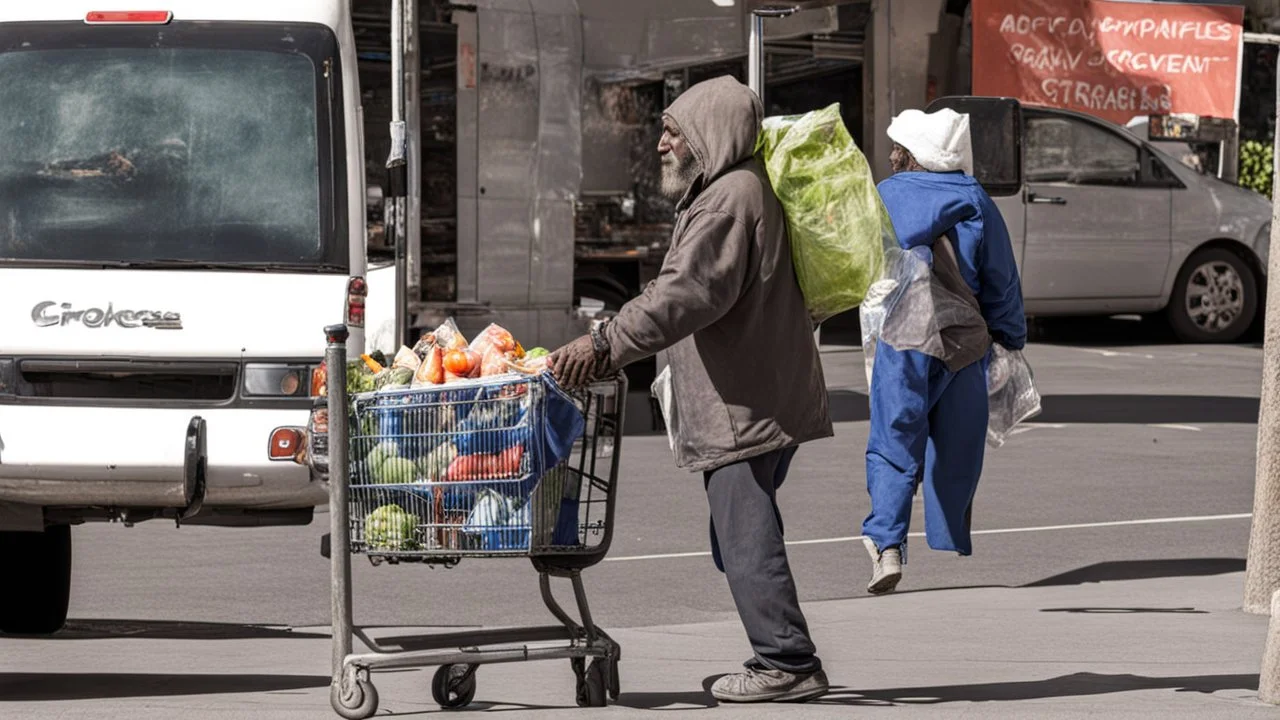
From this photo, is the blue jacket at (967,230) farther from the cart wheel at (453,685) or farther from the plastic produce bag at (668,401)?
the cart wheel at (453,685)

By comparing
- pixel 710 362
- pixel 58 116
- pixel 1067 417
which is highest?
pixel 58 116

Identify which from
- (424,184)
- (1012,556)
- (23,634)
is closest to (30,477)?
(23,634)

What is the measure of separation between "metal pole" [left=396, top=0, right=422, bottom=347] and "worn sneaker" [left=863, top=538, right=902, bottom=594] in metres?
6.11

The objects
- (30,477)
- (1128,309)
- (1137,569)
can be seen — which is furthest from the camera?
(1128,309)

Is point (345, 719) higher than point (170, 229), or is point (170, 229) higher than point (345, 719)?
point (170, 229)

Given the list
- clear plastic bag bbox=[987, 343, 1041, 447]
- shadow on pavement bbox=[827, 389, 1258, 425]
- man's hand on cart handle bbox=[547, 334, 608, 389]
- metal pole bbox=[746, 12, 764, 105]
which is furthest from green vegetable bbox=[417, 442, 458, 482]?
shadow on pavement bbox=[827, 389, 1258, 425]

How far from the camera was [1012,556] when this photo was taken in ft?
34.9

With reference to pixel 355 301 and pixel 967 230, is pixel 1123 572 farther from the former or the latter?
pixel 355 301

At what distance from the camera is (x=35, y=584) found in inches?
348

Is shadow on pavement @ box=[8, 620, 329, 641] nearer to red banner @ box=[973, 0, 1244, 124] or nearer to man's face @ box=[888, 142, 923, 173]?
man's face @ box=[888, 142, 923, 173]

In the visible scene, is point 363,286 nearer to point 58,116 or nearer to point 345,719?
point 58,116

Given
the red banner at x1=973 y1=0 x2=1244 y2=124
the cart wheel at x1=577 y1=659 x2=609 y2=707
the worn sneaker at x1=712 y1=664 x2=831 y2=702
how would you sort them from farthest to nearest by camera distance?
the red banner at x1=973 y1=0 x2=1244 y2=124 → the cart wheel at x1=577 y1=659 x2=609 y2=707 → the worn sneaker at x1=712 y1=664 x2=831 y2=702

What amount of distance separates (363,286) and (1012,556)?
3.56 metres

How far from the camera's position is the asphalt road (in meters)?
9.41
